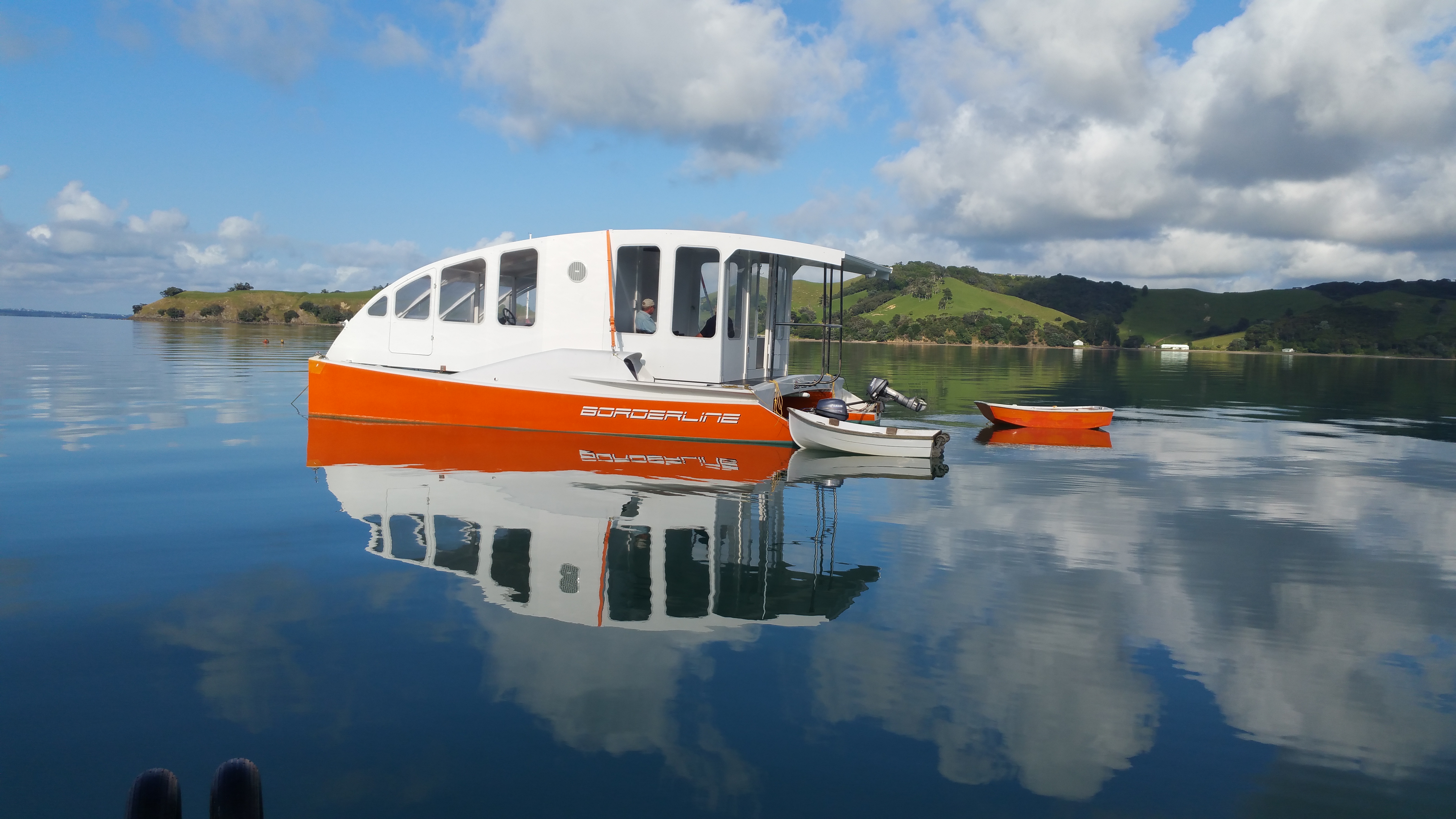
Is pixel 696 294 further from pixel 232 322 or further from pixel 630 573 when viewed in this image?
pixel 232 322

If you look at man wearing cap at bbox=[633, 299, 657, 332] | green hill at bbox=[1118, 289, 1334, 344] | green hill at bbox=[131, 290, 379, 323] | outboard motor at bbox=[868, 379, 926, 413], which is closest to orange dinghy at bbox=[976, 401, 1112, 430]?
outboard motor at bbox=[868, 379, 926, 413]

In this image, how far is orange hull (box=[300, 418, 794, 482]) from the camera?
12352 millimetres

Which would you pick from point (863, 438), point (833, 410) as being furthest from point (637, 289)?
point (863, 438)

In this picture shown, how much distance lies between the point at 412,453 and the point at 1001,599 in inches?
388

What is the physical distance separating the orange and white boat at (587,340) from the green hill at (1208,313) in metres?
176

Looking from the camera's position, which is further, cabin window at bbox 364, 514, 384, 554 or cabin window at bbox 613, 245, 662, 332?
cabin window at bbox 613, 245, 662, 332

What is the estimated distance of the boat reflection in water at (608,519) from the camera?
6.56 metres

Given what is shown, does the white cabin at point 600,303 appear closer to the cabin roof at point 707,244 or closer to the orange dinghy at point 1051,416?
the cabin roof at point 707,244

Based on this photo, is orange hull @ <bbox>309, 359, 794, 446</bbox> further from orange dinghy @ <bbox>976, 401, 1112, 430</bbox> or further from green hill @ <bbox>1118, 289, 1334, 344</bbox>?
green hill @ <bbox>1118, 289, 1334, 344</bbox>

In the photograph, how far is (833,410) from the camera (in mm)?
14977

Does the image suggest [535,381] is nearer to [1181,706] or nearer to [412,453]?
[412,453]

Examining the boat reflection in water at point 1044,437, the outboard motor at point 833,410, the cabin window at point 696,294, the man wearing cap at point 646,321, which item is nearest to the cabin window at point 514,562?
the man wearing cap at point 646,321

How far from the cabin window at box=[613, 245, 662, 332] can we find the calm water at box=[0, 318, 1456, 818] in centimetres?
343

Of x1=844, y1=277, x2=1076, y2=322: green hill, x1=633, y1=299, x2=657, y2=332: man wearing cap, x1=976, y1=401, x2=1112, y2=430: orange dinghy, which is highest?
x1=844, y1=277, x2=1076, y2=322: green hill
